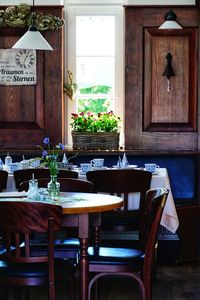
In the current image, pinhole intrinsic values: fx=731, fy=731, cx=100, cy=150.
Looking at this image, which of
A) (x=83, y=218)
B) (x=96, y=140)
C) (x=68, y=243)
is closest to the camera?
(x=83, y=218)

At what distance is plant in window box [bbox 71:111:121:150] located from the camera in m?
6.96

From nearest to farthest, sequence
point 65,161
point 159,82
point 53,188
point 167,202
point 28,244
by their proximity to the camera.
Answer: point 28,244
point 53,188
point 167,202
point 65,161
point 159,82

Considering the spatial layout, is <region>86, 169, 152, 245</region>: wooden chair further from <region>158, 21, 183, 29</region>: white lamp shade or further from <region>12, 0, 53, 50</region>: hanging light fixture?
<region>158, 21, 183, 29</region>: white lamp shade

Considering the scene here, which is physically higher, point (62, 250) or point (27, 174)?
point (27, 174)

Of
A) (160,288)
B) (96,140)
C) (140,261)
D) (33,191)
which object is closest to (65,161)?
(96,140)

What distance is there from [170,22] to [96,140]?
51.2 inches

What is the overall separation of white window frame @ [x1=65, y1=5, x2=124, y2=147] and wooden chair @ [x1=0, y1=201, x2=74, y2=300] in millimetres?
3528

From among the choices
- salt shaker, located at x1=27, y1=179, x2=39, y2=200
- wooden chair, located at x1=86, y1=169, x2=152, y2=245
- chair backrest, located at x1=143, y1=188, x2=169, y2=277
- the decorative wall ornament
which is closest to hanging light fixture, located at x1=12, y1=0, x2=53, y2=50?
the decorative wall ornament

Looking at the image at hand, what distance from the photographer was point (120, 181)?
5.50 meters

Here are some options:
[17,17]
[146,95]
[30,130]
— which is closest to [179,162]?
[146,95]

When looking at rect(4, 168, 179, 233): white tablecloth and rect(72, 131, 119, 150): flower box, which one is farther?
rect(72, 131, 119, 150): flower box

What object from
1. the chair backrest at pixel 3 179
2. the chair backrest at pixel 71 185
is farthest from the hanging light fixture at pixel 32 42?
the chair backrest at pixel 71 185

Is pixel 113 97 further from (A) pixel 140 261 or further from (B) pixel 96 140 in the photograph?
(A) pixel 140 261

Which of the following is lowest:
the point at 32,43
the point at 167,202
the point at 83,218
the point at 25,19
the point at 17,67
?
the point at 167,202
